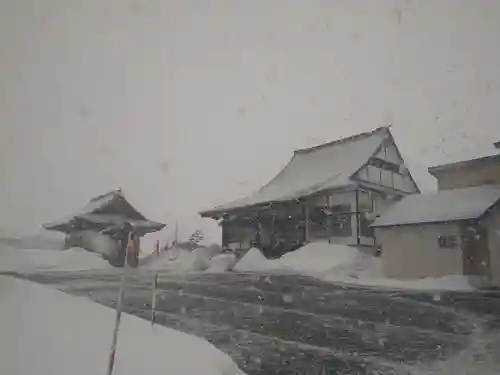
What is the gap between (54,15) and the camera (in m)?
2.10

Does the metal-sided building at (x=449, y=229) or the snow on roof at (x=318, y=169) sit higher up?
the snow on roof at (x=318, y=169)

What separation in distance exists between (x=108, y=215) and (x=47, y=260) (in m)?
0.29

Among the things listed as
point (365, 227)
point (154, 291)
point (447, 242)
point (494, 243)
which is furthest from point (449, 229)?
point (154, 291)

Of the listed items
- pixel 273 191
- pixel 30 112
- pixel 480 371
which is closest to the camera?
pixel 480 371

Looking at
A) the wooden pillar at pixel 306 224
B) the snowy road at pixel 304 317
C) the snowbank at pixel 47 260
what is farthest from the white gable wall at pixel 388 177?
the snowbank at pixel 47 260

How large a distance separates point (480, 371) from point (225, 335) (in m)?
0.83

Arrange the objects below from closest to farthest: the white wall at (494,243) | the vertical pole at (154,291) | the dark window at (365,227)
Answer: the white wall at (494,243), the dark window at (365,227), the vertical pole at (154,291)

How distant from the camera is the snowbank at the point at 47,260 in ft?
6.19

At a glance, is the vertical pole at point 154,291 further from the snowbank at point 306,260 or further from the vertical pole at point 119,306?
the snowbank at point 306,260

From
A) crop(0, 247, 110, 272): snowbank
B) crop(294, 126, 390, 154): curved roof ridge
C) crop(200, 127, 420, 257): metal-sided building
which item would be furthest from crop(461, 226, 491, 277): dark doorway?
crop(0, 247, 110, 272): snowbank

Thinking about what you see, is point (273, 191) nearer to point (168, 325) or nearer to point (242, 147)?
point (242, 147)

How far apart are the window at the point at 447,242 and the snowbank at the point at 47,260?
1.22 meters

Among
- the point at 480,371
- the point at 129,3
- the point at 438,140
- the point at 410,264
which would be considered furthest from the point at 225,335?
the point at 129,3

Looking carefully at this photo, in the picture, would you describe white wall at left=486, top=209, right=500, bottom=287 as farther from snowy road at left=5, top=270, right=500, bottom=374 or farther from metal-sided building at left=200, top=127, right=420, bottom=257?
metal-sided building at left=200, top=127, right=420, bottom=257
